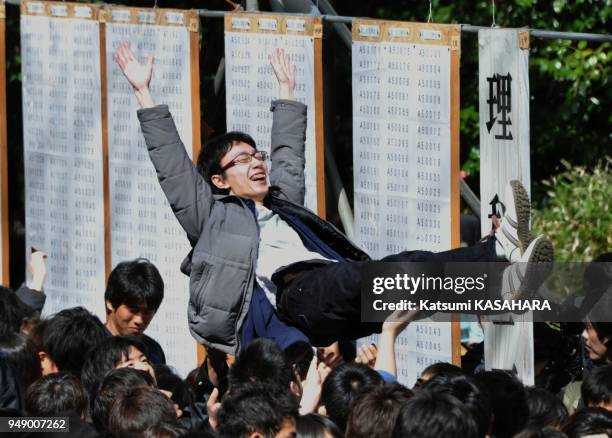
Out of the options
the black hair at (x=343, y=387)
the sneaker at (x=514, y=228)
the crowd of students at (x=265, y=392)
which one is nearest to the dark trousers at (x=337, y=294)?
the sneaker at (x=514, y=228)

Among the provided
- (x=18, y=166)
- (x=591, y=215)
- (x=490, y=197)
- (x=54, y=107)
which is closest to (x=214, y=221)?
(x=490, y=197)

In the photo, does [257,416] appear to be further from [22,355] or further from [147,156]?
[147,156]

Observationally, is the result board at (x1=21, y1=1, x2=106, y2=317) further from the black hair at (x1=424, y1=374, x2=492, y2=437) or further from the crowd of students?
the black hair at (x1=424, y1=374, x2=492, y2=437)

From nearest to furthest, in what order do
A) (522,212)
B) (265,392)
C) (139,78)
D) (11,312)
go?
(265,392) < (522,212) < (139,78) < (11,312)

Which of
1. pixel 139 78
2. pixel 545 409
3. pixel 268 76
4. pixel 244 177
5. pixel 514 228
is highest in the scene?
pixel 268 76

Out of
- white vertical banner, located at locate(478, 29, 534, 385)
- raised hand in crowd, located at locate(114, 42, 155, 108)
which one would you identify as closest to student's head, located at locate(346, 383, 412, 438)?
white vertical banner, located at locate(478, 29, 534, 385)

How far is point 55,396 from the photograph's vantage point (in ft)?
18.4

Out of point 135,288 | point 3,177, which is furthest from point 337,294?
point 3,177

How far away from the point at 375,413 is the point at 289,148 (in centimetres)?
240

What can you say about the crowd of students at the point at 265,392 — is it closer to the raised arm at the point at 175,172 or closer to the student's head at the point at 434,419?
the student's head at the point at 434,419

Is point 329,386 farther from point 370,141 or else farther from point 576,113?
point 576,113

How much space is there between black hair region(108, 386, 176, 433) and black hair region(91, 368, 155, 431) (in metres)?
0.10

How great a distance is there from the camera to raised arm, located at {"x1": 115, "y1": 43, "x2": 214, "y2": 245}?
20.7 ft

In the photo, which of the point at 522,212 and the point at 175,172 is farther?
the point at 522,212
